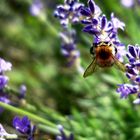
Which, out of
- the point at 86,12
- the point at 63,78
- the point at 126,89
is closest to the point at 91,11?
the point at 86,12

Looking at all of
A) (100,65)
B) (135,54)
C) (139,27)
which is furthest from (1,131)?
(139,27)

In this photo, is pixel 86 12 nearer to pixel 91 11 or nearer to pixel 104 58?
pixel 91 11

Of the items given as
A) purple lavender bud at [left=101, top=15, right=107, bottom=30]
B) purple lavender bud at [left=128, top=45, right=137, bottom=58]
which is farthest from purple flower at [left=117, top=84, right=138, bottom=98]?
purple lavender bud at [left=101, top=15, right=107, bottom=30]

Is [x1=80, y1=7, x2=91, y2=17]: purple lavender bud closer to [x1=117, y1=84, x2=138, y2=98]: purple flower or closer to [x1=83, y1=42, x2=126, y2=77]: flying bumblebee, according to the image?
[x1=83, y1=42, x2=126, y2=77]: flying bumblebee

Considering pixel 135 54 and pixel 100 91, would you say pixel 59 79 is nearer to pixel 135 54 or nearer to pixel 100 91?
pixel 100 91

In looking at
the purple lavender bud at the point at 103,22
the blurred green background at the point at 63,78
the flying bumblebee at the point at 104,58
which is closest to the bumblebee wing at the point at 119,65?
the flying bumblebee at the point at 104,58

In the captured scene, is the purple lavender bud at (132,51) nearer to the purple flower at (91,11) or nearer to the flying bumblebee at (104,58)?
the flying bumblebee at (104,58)
